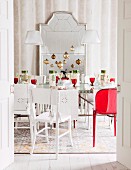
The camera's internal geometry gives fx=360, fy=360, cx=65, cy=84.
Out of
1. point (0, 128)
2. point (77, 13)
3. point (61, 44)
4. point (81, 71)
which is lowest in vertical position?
point (0, 128)

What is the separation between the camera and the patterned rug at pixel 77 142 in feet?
16.6

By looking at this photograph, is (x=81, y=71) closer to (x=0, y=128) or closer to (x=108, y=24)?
(x=108, y=24)

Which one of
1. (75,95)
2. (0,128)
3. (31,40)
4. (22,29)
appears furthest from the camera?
(22,29)

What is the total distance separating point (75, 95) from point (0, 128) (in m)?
1.89

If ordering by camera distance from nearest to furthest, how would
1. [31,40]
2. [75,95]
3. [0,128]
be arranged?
1. [0,128]
2. [75,95]
3. [31,40]

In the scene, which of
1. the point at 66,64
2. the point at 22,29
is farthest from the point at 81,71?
the point at 22,29

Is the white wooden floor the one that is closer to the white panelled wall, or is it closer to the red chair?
the red chair

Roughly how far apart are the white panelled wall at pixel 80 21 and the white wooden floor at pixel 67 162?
13.7ft

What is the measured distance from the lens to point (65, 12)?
8.58 m

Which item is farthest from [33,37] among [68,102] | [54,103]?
[54,103]

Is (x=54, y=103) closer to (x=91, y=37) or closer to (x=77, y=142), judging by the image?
(x=77, y=142)

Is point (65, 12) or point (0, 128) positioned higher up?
point (65, 12)

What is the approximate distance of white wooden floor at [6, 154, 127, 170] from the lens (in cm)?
429

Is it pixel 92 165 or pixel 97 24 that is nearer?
pixel 92 165
